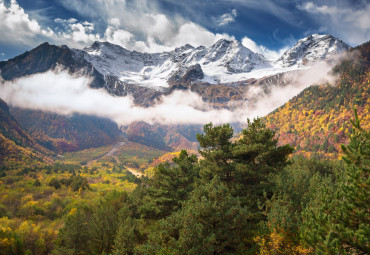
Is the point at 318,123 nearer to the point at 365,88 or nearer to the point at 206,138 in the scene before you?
the point at 365,88

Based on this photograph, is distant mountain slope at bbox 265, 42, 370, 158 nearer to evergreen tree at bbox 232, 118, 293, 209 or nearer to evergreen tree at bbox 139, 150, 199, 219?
evergreen tree at bbox 232, 118, 293, 209

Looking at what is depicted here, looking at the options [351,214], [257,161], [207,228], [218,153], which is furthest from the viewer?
[257,161]

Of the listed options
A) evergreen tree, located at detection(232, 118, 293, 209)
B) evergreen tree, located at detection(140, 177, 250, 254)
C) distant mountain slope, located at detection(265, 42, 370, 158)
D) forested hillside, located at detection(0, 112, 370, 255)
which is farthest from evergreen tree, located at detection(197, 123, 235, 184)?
distant mountain slope, located at detection(265, 42, 370, 158)

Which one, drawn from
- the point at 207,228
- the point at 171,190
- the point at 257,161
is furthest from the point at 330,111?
the point at 207,228

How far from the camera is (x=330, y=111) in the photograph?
15700cm

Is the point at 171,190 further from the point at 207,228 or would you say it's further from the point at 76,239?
the point at 76,239

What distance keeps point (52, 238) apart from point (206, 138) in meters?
37.9

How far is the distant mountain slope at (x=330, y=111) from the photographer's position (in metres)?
131

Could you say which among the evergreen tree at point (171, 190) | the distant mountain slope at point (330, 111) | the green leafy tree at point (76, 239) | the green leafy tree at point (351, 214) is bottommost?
the green leafy tree at point (76, 239)

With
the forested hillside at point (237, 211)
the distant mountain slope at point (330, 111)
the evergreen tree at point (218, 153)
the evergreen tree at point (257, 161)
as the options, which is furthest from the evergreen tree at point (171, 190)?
the distant mountain slope at point (330, 111)

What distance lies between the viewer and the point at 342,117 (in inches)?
5610

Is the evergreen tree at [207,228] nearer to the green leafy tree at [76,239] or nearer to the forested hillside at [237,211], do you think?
the forested hillside at [237,211]

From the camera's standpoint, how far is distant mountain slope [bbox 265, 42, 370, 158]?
429 feet

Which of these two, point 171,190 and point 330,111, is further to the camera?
point 330,111
